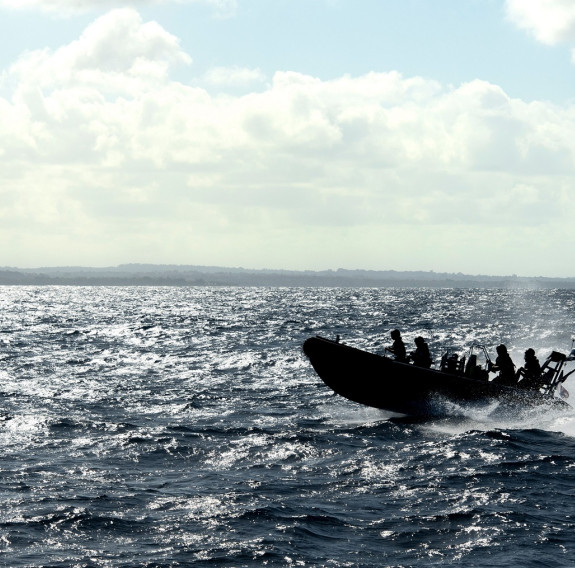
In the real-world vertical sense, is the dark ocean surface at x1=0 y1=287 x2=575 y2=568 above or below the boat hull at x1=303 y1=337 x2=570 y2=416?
below

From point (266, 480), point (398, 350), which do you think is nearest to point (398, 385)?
point (398, 350)

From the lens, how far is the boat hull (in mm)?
20469

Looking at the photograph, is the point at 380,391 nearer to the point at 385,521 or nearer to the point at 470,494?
the point at 470,494

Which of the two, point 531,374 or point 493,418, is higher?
point 531,374

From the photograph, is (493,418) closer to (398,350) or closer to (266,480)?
(398,350)

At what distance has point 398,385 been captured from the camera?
20672 millimetres

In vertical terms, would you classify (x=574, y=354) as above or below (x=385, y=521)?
above

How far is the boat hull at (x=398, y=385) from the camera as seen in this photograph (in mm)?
20469

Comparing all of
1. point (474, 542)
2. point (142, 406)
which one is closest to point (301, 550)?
point (474, 542)

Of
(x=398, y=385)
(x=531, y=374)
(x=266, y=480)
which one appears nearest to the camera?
(x=266, y=480)

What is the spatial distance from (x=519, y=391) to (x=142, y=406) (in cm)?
987

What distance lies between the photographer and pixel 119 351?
43.5 metres

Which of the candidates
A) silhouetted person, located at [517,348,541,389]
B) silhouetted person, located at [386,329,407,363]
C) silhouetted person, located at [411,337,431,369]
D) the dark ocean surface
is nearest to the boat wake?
the dark ocean surface

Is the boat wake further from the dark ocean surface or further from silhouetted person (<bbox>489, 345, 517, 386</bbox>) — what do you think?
silhouetted person (<bbox>489, 345, 517, 386</bbox>)
